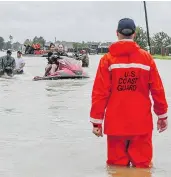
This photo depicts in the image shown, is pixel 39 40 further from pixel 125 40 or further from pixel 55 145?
pixel 125 40

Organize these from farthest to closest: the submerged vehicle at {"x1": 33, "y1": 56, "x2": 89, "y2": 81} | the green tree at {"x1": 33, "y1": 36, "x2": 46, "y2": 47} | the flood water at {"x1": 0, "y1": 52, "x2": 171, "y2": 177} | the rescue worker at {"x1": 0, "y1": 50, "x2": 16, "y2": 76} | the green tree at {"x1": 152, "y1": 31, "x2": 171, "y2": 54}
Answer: the green tree at {"x1": 33, "y1": 36, "x2": 46, "y2": 47}, the green tree at {"x1": 152, "y1": 31, "x2": 171, "y2": 54}, the rescue worker at {"x1": 0, "y1": 50, "x2": 16, "y2": 76}, the submerged vehicle at {"x1": 33, "y1": 56, "x2": 89, "y2": 81}, the flood water at {"x1": 0, "y1": 52, "x2": 171, "y2": 177}

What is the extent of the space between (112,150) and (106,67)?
870 millimetres

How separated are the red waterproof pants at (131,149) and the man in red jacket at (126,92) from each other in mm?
10

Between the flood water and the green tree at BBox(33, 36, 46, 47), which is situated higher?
the green tree at BBox(33, 36, 46, 47)

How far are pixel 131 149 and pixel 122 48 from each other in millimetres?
1020

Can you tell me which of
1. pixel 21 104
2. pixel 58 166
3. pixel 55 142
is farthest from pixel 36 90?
pixel 58 166

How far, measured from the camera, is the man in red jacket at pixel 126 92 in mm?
5336

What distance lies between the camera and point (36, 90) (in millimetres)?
17047

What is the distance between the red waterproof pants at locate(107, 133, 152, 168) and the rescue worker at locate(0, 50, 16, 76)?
18796 mm

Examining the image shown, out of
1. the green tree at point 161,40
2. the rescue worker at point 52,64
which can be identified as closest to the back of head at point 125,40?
the rescue worker at point 52,64

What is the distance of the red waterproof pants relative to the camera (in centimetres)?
547

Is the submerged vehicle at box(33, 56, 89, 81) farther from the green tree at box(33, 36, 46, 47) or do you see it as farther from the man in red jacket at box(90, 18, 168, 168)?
the green tree at box(33, 36, 46, 47)

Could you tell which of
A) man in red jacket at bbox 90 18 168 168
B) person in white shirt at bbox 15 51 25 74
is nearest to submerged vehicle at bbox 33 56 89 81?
person in white shirt at bbox 15 51 25 74

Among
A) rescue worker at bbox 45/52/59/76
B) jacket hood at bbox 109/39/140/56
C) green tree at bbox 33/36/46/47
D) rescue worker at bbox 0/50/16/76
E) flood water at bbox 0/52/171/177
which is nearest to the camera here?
jacket hood at bbox 109/39/140/56
